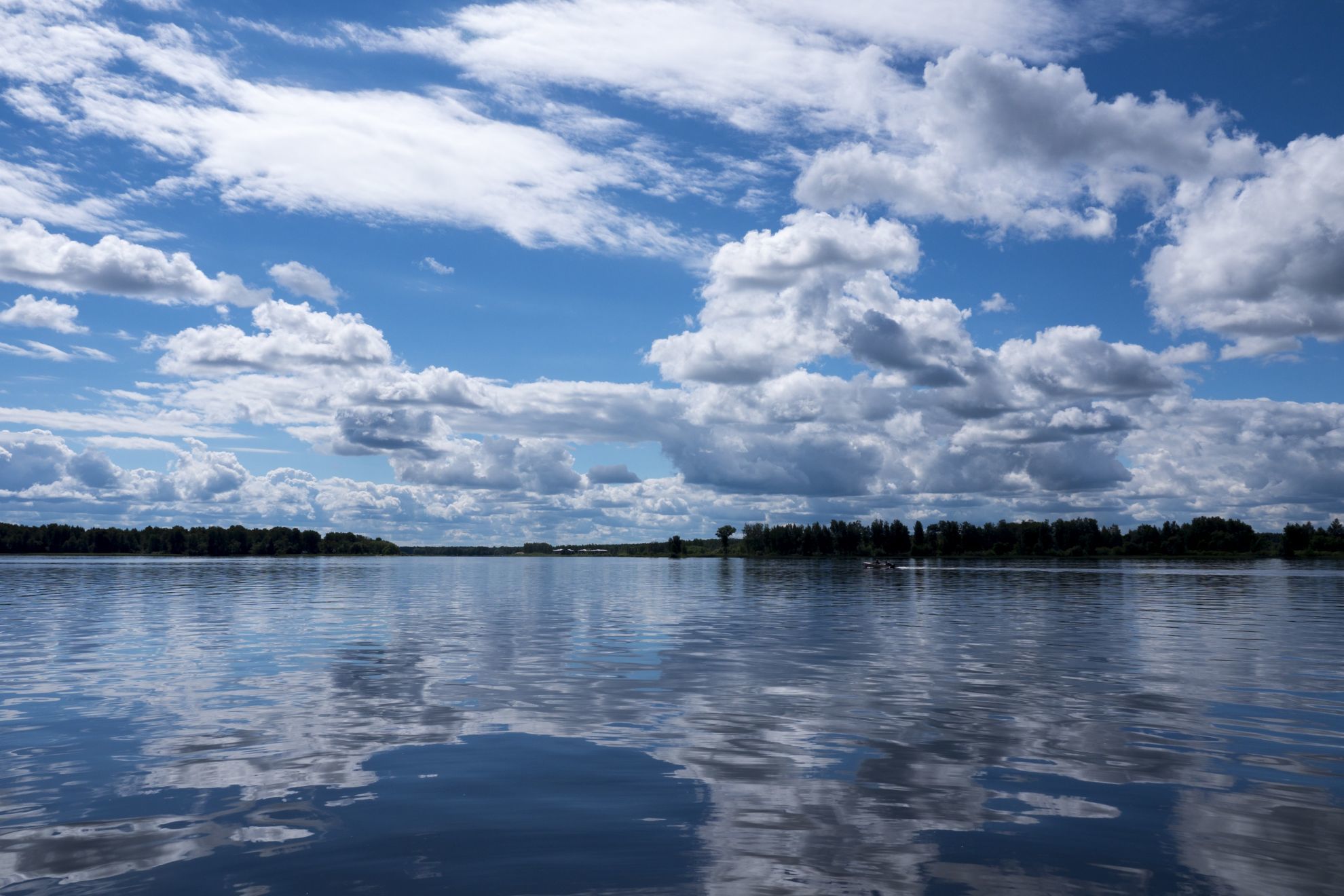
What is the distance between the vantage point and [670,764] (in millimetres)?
19953

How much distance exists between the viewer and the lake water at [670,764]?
13.4 m

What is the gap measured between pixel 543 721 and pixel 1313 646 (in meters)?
40.5

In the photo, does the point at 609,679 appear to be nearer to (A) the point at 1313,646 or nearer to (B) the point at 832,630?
(B) the point at 832,630

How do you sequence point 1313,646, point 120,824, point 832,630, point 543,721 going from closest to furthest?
point 120,824, point 543,721, point 1313,646, point 832,630

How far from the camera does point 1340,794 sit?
1750 centimetres

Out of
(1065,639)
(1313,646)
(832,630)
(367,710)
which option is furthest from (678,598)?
(367,710)

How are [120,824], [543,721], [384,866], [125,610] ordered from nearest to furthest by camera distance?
[384,866]
[120,824]
[543,721]
[125,610]

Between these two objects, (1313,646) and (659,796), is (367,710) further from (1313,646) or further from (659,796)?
(1313,646)

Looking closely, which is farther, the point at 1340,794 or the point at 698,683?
the point at 698,683

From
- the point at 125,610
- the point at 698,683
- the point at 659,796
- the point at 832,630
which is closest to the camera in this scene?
the point at 659,796

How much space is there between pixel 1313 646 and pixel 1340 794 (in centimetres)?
3267

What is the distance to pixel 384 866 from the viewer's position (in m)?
13.5

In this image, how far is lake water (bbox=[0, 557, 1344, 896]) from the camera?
13.4 meters

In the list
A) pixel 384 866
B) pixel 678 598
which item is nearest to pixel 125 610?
pixel 678 598
